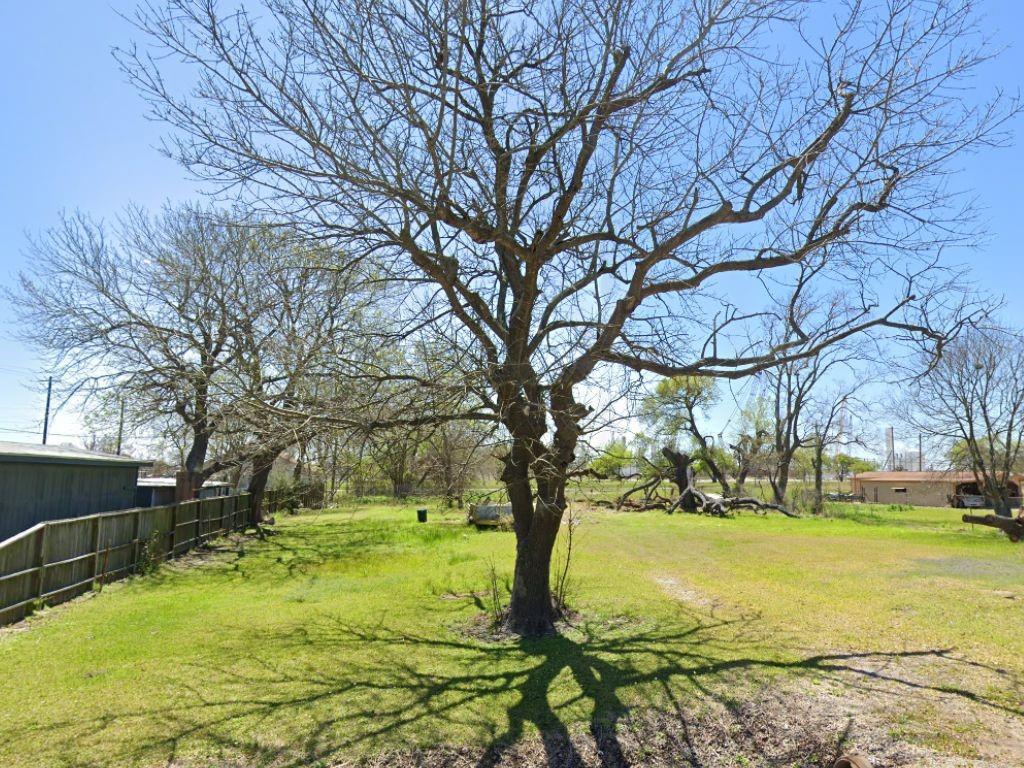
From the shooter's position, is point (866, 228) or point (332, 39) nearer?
point (332, 39)

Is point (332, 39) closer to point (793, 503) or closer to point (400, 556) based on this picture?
point (400, 556)

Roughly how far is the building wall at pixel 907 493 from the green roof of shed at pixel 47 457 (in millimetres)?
52258

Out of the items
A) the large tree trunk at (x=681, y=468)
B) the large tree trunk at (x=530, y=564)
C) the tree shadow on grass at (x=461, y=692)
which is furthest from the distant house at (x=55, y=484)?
the large tree trunk at (x=681, y=468)

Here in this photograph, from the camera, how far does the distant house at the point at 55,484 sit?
444 inches

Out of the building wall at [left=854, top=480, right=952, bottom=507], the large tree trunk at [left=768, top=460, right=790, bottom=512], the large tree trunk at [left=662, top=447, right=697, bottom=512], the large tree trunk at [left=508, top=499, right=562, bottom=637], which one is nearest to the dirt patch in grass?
the large tree trunk at [left=508, top=499, right=562, bottom=637]

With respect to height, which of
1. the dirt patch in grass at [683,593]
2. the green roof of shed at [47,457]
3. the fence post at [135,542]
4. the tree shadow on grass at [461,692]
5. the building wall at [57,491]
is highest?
the green roof of shed at [47,457]

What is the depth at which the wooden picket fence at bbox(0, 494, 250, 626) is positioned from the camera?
28.8 ft

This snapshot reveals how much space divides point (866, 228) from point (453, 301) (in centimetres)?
467

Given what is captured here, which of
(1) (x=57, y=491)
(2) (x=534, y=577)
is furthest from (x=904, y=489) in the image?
(1) (x=57, y=491)

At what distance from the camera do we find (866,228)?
288 inches

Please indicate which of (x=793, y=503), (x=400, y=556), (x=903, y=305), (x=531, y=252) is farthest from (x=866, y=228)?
(x=793, y=503)

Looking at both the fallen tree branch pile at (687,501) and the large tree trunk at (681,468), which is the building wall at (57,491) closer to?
the fallen tree branch pile at (687,501)

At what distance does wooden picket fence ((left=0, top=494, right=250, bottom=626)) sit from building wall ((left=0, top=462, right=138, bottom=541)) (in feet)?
4.02

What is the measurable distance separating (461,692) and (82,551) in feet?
26.9
